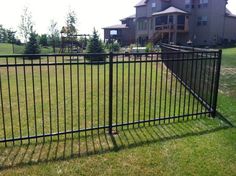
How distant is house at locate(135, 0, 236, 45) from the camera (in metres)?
35.3

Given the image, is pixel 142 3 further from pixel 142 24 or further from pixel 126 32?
pixel 126 32

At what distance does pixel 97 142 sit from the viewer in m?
4.48

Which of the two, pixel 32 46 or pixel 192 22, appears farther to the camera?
pixel 192 22

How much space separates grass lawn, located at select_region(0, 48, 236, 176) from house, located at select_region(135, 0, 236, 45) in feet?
108

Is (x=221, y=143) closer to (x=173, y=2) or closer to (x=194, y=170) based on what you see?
(x=194, y=170)

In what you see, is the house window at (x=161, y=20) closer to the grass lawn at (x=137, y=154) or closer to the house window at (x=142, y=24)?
the house window at (x=142, y=24)

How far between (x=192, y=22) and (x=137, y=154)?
36650 millimetres

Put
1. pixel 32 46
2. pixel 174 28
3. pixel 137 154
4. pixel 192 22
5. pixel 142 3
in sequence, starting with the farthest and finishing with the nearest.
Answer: pixel 142 3
pixel 192 22
pixel 174 28
pixel 32 46
pixel 137 154

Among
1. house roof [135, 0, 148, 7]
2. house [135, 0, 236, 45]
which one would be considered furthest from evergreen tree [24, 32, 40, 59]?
house roof [135, 0, 148, 7]

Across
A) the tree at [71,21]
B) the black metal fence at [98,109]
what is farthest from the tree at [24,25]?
the black metal fence at [98,109]

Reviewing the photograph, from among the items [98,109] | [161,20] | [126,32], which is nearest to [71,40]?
[161,20]

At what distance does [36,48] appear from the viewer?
86.3 ft

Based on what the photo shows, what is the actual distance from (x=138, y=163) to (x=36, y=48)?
81.1 ft

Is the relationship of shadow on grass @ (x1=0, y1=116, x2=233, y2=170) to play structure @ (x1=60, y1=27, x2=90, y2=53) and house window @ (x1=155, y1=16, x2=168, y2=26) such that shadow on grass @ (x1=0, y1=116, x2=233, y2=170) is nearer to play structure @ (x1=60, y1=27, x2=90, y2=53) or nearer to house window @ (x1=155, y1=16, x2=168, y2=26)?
play structure @ (x1=60, y1=27, x2=90, y2=53)
